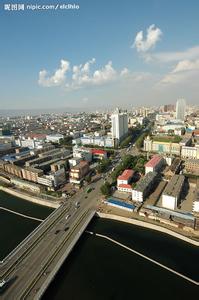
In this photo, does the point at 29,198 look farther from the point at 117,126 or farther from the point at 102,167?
the point at 117,126

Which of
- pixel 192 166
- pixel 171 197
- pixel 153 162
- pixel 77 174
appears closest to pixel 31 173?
pixel 77 174

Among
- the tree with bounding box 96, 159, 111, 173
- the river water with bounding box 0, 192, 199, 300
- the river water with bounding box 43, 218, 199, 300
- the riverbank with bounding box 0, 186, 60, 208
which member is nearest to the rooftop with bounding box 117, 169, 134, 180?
the tree with bounding box 96, 159, 111, 173

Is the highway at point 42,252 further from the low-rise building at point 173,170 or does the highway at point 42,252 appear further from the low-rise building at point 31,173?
the low-rise building at point 173,170

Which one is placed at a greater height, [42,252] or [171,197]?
[171,197]

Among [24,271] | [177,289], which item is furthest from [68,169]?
[177,289]

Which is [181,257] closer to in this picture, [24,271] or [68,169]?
[24,271]

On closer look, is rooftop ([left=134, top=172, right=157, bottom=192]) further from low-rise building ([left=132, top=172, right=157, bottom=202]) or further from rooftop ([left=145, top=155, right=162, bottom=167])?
rooftop ([left=145, top=155, right=162, bottom=167])
